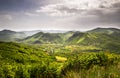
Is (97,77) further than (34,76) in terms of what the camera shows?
No

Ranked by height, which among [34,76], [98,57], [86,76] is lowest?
[34,76]

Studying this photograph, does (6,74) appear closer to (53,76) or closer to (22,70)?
(22,70)

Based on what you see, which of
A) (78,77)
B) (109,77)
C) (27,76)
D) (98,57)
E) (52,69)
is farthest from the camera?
(52,69)

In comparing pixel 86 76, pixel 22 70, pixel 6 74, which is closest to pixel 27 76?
pixel 22 70

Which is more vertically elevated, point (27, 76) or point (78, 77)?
point (78, 77)

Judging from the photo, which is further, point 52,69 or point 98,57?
point 52,69

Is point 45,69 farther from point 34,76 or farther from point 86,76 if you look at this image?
point 86,76

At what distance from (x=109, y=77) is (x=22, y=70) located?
311 ft

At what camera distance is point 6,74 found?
101438 mm

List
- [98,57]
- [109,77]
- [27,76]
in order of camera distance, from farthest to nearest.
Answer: [27,76], [98,57], [109,77]

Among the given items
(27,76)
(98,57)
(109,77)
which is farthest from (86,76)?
(27,76)

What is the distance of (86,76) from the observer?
1011 cm

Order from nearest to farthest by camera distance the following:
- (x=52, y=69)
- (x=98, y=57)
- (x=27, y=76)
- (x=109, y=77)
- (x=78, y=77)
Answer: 1. (x=109, y=77)
2. (x=78, y=77)
3. (x=98, y=57)
4. (x=27, y=76)
5. (x=52, y=69)

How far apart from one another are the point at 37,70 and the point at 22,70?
7865mm
